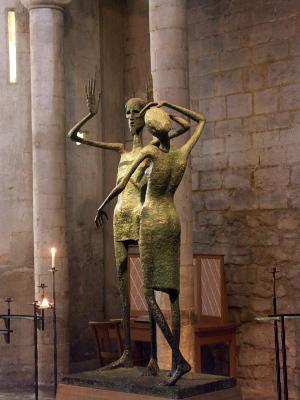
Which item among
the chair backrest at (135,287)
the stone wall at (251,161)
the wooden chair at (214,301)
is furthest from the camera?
the chair backrest at (135,287)

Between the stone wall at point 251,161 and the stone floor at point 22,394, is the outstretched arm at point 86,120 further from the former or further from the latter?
the stone floor at point 22,394

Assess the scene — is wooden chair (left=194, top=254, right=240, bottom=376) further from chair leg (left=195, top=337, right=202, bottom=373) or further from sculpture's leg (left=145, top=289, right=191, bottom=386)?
sculpture's leg (left=145, top=289, right=191, bottom=386)

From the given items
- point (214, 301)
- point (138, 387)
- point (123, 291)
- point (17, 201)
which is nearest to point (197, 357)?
point (214, 301)

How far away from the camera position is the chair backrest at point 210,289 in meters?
9.22

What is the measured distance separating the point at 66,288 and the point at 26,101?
2319 mm

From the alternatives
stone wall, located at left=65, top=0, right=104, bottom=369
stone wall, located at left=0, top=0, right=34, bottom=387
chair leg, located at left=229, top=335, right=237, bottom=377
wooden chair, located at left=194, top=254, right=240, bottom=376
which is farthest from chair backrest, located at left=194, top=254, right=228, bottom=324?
stone wall, located at left=0, top=0, right=34, bottom=387

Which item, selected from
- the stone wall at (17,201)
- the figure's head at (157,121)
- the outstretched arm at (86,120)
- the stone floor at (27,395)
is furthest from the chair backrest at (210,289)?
the figure's head at (157,121)

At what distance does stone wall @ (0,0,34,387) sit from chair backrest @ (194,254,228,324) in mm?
2154

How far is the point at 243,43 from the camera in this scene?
979 centimetres

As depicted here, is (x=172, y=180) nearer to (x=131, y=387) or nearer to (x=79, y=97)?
(x=131, y=387)

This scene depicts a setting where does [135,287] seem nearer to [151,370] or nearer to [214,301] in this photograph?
[214,301]

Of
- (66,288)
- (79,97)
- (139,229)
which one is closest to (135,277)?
(66,288)

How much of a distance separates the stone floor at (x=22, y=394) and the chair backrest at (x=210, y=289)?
1.87 metres

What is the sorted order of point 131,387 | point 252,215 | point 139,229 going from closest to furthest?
point 131,387, point 139,229, point 252,215
